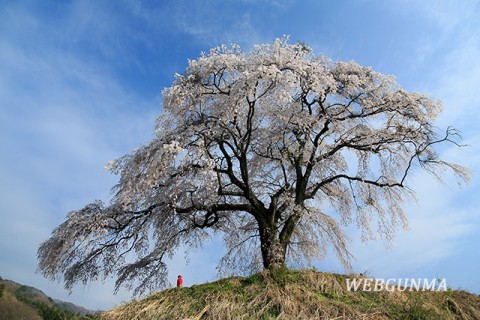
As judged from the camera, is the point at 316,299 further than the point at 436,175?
No

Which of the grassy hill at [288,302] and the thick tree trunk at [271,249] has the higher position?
the thick tree trunk at [271,249]

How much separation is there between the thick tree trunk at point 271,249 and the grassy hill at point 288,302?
5.66ft

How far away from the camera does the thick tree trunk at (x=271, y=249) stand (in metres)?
11.3

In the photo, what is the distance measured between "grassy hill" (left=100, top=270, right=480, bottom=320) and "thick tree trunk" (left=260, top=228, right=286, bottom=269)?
1725 millimetres

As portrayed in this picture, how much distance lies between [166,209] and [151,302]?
479 cm

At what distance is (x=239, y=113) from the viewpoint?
1138 centimetres

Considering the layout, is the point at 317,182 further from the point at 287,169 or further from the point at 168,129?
the point at 168,129

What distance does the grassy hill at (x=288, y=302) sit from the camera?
7.72 metres

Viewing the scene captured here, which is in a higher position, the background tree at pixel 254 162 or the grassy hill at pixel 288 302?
the background tree at pixel 254 162

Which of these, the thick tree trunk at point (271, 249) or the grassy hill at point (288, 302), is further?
the thick tree trunk at point (271, 249)

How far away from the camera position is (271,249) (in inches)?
456

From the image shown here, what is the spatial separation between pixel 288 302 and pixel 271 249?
379 centimetres

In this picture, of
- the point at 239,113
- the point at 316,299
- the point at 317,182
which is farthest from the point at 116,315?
the point at 317,182

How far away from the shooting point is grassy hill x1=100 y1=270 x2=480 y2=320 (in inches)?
304
